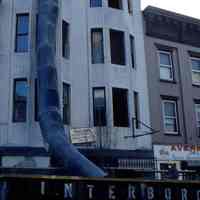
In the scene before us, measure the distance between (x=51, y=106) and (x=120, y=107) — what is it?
5690 millimetres

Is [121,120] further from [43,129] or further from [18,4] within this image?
[18,4]

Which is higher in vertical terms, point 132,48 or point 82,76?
point 132,48

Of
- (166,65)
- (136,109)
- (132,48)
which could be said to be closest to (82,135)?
(136,109)

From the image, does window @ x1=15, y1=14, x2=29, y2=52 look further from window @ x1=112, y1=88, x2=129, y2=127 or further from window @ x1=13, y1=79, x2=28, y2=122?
window @ x1=112, y1=88, x2=129, y2=127

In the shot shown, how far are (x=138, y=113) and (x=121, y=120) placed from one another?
4.28 feet

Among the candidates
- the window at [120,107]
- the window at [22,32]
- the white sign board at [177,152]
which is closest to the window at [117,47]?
the window at [120,107]

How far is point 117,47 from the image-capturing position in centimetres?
1814

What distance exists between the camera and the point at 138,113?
17578 mm

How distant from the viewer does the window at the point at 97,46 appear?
17.4 meters

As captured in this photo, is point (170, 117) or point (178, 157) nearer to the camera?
point (178, 157)

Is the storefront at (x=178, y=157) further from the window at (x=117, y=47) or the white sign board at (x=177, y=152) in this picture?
the window at (x=117, y=47)

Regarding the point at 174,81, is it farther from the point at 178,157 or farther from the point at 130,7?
the point at 130,7

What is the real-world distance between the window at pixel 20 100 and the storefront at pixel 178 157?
752 centimetres

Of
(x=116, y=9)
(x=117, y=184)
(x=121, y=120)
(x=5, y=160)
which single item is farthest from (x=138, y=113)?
(x=117, y=184)
